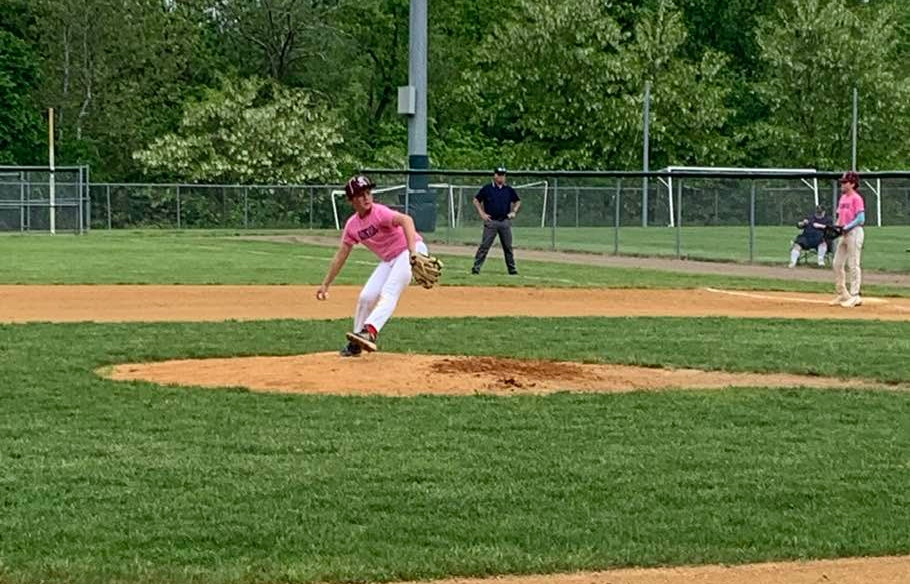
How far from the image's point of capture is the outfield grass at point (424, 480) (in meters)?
6.30

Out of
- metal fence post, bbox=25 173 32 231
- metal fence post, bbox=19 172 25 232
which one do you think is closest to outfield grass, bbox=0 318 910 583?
metal fence post, bbox=25 173 32 231

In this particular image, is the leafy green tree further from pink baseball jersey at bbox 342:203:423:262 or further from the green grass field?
the green grass field

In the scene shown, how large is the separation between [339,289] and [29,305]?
5190 millimetres

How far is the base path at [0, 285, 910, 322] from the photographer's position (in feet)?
58.7

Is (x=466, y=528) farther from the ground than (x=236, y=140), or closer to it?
closer to it

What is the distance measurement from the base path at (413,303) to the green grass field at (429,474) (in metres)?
4.20

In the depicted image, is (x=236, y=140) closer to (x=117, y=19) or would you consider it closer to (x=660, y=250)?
(x=117, y=19)

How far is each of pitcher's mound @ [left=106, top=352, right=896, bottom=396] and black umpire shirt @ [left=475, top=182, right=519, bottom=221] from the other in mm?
12052

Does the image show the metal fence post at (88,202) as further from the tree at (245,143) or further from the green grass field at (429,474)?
the green grass field at (429,474)

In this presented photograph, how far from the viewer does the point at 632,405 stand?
10516mm

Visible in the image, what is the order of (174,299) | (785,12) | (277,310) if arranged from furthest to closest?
(785,12), (174,299), (277,310)

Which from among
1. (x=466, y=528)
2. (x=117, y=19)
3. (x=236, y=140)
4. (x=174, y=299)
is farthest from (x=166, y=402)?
(x=117, y=19)

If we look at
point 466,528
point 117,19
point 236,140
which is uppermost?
point 117,19

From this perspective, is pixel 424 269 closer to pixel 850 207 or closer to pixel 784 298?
pixel 850 207
